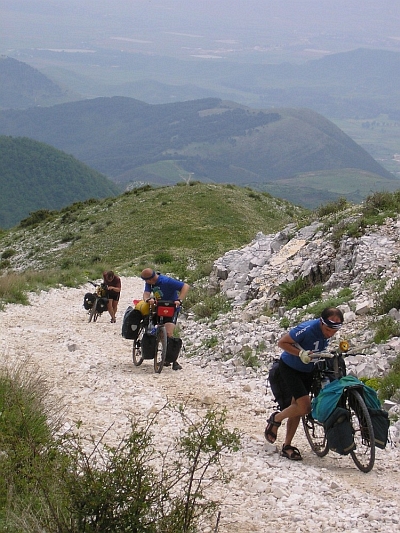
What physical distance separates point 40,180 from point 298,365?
183027 mm

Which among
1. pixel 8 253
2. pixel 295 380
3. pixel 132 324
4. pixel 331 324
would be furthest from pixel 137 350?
pixel 8 253

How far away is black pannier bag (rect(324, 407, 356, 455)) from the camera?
7.08m

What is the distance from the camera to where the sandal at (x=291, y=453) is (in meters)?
7.79

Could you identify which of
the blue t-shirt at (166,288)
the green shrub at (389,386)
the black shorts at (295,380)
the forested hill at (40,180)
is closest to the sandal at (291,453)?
the black shorts at (295,380)

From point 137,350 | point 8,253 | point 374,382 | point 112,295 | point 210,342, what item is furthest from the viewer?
point 8,253

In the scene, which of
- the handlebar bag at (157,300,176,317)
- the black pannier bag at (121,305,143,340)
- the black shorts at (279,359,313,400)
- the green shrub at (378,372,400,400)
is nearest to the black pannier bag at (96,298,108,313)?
the black pannier bag at (121,305,143,340)

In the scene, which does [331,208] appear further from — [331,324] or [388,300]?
[331,324]

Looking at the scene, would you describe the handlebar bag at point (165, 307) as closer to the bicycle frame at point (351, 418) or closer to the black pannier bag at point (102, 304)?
the bicycle frame at point (351, 418)

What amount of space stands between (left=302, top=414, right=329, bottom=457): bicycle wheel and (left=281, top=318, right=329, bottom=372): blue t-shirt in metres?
0.73

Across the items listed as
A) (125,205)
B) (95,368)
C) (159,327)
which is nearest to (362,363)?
(159,327)

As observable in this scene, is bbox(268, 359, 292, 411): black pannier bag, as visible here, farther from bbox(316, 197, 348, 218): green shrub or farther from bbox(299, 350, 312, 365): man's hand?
bbox(316, 197, 348, 218): green shrub

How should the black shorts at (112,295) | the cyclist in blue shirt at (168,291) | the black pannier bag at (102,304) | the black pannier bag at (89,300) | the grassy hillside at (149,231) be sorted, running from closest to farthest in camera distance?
1. the cyclist in blue shirt at (168,291)
2. the black pannier bag at (102,304)
3. the black shorts at (112,295)
4. the black pannier bag at (89,300)
5. the grassy hillside at (149,231)

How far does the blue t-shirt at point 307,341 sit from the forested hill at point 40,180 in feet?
536

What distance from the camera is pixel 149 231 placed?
39375 millimetres
